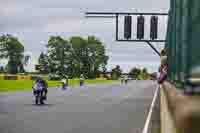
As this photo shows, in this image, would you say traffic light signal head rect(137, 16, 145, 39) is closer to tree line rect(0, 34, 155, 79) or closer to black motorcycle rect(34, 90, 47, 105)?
black motorcycle rect(34, 90, 47, 105)

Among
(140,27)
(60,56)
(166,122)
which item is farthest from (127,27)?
(60,56)

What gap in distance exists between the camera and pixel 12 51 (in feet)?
636

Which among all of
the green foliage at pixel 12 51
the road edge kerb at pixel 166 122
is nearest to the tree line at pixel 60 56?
the green foliage at pixel 12 51

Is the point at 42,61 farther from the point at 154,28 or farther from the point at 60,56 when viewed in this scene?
the point at 154,28

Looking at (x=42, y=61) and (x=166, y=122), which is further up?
(x=42, y=61)

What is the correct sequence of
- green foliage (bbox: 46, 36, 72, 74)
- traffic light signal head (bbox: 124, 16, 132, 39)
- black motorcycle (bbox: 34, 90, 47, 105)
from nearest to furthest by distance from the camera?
black motorcycle (bbox: 34, 90, 47, 105)
traffic light signal head (bbox: 124, 16, 132, 39)
green foliage (bbox: 46, 36, 72, 74)

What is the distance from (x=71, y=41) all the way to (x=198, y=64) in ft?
640

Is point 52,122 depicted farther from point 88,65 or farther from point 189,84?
point 88,65

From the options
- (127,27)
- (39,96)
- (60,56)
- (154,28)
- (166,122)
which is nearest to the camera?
(166,122)

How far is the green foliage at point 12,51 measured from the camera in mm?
191750

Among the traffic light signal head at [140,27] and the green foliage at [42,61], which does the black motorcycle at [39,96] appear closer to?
the traffic light signal head at [140,27]

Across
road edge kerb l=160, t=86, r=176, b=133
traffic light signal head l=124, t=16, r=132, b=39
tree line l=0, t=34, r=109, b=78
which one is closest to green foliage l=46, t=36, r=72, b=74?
tree line l=0, t=34, r=109, b=78

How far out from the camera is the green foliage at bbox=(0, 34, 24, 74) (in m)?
192

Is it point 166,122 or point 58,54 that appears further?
point 58,54
